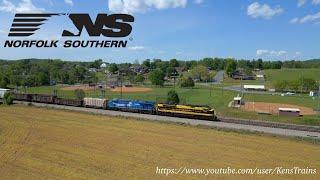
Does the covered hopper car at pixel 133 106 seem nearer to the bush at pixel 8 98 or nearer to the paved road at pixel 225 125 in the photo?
the paved road at pixel 225 125

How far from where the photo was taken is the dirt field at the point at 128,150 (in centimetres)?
2802

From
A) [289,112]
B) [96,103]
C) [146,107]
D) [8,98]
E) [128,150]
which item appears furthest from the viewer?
[8,98]

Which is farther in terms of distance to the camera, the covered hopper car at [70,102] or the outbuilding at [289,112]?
the covered hopper car at [70,102]

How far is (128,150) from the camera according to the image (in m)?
34.8

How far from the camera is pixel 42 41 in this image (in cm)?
4538

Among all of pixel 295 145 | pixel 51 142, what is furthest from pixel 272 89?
pixel 51 142

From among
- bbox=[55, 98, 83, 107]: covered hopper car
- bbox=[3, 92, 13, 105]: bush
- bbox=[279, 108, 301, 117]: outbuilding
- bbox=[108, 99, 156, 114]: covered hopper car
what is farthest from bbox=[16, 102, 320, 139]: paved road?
bbox=[3, 92, 13, 105]: bush

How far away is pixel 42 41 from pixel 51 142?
13.9 meters

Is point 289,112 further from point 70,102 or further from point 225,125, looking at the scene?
point 70,102

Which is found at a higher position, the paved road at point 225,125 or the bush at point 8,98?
the bush at point 8,98

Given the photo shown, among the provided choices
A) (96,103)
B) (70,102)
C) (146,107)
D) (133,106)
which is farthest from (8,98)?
(146,107)

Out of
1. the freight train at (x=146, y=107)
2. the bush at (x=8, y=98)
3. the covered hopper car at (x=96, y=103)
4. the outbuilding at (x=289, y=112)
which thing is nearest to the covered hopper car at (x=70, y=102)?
the freight train at (x=146, y=107)

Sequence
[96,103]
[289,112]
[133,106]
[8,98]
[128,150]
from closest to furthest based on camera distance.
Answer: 1. [128,150]
2. [289,112]
3. [133,106]
4. [96,103]
5. [8,98]

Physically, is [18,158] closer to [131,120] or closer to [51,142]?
[51,142]
